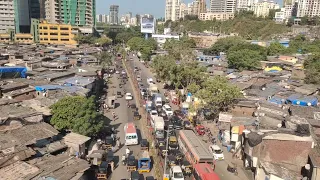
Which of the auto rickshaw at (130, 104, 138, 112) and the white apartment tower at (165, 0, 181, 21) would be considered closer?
the auto rickshaw at (130, 104, 138, 112)

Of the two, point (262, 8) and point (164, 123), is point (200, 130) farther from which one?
point (262, 8)

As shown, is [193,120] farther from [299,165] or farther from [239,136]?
[299,165]

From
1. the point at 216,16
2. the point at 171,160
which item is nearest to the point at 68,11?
the point at 216,16

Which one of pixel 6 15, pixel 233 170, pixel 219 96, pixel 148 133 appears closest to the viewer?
pixel 233 170

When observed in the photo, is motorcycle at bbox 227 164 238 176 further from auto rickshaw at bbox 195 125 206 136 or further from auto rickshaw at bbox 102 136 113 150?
auto rickshaw at bbox 102 136 113 150

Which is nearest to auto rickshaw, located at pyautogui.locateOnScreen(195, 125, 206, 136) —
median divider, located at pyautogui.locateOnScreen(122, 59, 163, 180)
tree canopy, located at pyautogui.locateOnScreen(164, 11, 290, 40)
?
median divider, located at pyautogui.locateOnScreen(122, 59, 163, 180)

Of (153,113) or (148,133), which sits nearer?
(148,133)

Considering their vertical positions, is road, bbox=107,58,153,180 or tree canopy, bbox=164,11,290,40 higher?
tree canopy, bbox=164,11,290,40
